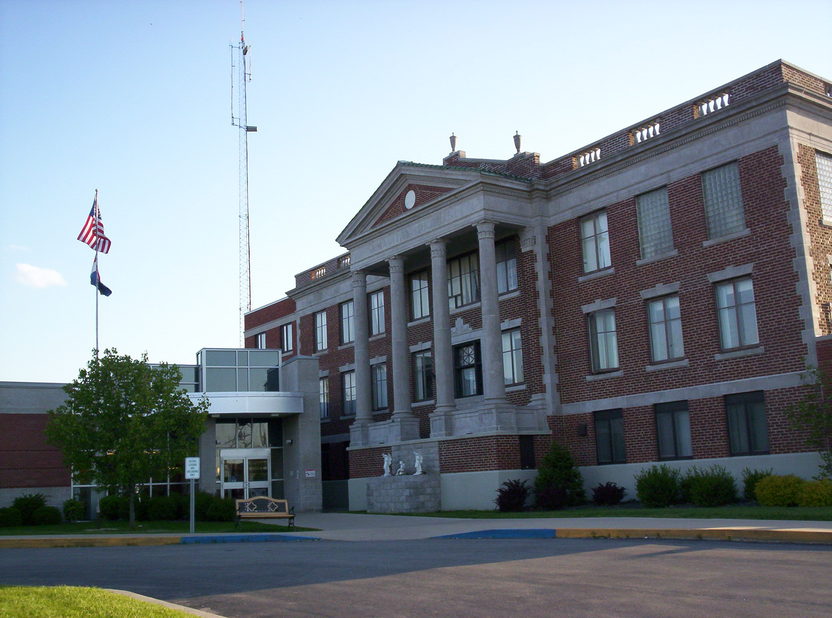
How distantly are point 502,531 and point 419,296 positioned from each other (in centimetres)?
1998

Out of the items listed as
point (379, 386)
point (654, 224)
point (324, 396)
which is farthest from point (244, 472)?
point (654, 224)

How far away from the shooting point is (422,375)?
130ft

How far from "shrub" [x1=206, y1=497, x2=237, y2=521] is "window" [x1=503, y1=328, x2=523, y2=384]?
1109 cm

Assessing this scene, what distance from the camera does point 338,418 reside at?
4619cm

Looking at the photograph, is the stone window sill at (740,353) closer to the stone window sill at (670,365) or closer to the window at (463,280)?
the stone window sill at (670,365)

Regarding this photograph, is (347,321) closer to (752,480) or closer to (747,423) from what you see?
(747,423)

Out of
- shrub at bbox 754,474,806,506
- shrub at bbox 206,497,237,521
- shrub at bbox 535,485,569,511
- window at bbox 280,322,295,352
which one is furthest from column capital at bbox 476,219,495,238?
window at bbox 280,322,295,352

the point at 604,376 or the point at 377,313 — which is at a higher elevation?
the point at 377,313

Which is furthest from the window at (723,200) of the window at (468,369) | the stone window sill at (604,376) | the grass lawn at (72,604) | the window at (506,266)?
the grass lawn at (72,604)

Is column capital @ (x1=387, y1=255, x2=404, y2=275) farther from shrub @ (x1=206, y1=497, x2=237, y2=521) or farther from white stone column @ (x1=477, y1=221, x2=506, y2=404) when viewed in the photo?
shrub @ (x1=206, y1=497, x2=237, y2=521)

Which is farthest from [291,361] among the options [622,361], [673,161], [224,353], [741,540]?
[741,540]

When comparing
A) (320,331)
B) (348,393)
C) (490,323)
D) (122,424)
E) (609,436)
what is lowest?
(609,436)

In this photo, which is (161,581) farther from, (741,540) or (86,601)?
(741,540)

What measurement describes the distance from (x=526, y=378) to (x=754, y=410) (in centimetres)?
910
